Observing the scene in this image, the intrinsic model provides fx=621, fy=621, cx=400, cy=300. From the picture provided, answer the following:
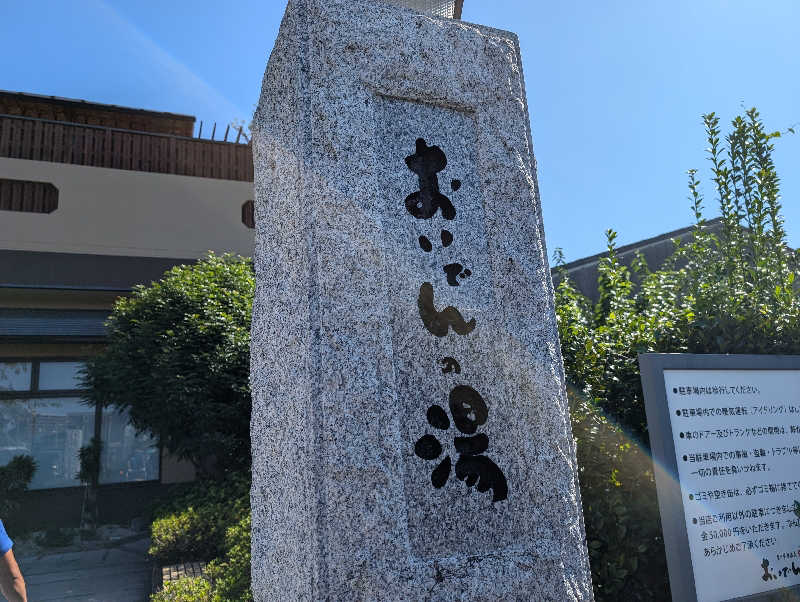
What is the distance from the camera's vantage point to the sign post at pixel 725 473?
10.9ft

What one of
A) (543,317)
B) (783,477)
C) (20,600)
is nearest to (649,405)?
(543,317)

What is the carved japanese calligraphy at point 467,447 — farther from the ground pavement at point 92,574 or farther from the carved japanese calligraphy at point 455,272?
the ground pavement at point 92,574

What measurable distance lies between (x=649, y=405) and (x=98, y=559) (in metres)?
9.35

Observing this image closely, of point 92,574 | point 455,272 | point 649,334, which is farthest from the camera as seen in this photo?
point 92,574

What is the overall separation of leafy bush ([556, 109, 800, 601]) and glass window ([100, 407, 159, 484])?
10.6 m

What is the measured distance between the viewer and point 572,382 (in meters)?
4.58

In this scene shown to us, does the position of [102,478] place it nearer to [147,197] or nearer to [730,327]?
[147,197]

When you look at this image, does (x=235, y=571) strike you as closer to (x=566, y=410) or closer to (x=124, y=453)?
(x=566, y=410)

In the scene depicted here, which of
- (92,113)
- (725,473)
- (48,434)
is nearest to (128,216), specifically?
(92,113)

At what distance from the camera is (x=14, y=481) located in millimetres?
11383

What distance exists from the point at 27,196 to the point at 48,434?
4942mm

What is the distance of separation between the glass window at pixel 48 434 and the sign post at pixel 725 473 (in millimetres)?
12452

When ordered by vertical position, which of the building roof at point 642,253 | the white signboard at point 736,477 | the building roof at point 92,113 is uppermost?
the building roof at point 92,113

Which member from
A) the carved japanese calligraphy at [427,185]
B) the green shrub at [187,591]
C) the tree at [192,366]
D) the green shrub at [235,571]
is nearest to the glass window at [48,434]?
the tree at [192,366]
